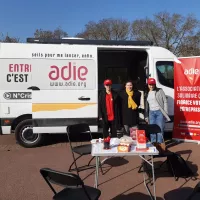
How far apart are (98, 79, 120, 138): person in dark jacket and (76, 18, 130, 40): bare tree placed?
30483 mm

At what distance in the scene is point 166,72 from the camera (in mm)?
7809

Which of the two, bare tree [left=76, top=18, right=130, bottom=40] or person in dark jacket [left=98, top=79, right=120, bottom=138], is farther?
bare tree [left=76, top=18, right=130, bottom=40]

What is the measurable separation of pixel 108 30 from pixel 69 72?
30.4 metres

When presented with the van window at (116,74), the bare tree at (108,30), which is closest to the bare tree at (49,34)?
the bare tree at (108,30)

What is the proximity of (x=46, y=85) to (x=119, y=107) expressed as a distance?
1.83 metres

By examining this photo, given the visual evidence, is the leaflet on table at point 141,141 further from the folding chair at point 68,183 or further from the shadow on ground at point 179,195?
the folding chair at point 68,183

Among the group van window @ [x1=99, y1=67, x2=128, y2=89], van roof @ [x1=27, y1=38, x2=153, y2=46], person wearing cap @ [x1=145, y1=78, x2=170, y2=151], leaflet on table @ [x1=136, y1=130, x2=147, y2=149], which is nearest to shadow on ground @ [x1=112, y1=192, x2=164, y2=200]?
leaflet on table @ [x1=136, y1=130, x2=147, y2=149]

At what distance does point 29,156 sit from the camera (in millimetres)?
6629

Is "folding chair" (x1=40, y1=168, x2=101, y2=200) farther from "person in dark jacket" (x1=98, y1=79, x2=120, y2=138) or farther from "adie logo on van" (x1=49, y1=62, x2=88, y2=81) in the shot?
"adie logo on van" (x1=49, y1=62, x2=88, y2=81)

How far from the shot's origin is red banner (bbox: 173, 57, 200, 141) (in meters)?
7.57

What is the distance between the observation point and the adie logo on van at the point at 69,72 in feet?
23.2

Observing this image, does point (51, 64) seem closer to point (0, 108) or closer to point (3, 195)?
point (0, 108)

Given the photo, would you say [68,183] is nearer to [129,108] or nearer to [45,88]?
[129,108]

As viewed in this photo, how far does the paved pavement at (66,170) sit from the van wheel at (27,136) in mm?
183
